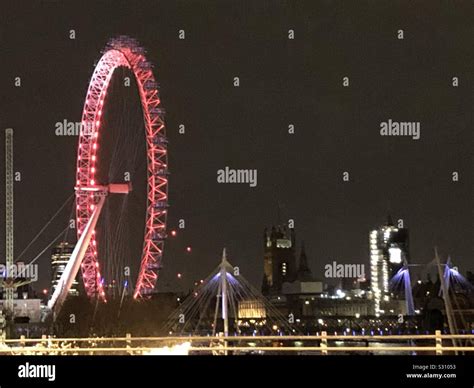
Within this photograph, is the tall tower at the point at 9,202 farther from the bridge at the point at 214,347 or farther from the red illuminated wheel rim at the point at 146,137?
the bridge at the point at 214,347

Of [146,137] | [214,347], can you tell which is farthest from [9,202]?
[214,347]

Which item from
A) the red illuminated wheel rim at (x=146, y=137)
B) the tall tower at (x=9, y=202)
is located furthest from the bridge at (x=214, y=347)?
the tall tower at (x=9, y=202)

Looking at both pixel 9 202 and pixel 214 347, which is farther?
pixel 9 202

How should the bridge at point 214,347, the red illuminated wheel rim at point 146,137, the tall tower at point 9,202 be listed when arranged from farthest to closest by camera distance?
the tall tower at point 9,202, the red illuminated wheel rim at point 146,137, the bridge at point 214,347

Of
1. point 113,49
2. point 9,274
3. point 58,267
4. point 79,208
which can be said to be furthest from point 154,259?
point 58,267

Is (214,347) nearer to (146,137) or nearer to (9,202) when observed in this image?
(146,137)

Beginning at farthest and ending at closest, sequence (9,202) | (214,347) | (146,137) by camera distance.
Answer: (9,202)
(146,137)
(214,347)
